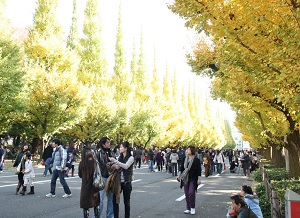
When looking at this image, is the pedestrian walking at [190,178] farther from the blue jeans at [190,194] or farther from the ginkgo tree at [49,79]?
the ginkgo tree at [49,79]

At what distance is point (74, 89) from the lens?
26500mm

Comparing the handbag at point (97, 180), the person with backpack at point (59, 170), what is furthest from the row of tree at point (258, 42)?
the person with backpack at point (59, 170)

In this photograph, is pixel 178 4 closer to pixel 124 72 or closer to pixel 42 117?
pixel 42 117

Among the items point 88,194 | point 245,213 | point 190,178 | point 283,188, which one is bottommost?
point 283,188

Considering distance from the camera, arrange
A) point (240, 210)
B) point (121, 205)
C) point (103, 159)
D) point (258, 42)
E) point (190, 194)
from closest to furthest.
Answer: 1. point (240, 210)
2. point (103, 159)
3. point (258, 42)
4. point (190, 194)
5. point (121, 205)

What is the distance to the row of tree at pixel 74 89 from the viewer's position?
23625mm

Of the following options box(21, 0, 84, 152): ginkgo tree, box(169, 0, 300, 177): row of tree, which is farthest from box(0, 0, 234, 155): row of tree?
box(169, 0, 300, 177): row of tree

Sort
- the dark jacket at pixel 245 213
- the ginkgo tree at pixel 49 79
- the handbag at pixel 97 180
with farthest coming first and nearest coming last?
the ginkgo tree at pixel 49 79, the handbag at pixel 97 180, the dark jacket at pixel 245 213

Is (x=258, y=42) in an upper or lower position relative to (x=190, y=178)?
upper

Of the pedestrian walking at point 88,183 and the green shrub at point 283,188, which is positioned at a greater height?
the pedestrian walking at point 88,183

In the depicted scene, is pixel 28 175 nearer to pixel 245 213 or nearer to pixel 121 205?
pixel 121 205

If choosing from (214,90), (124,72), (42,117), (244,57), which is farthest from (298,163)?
(124,72)

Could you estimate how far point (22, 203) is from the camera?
8.52 metres

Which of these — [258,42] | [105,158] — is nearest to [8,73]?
[105,158]
